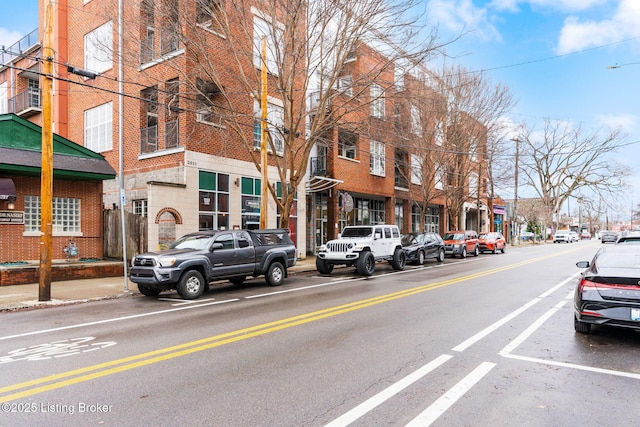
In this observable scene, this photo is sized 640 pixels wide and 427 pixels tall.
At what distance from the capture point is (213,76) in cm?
1631

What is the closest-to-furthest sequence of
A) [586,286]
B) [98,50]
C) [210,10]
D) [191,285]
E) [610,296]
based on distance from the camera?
[610,296]
[586,286]
[191,285]
[210,10]
[98,50]

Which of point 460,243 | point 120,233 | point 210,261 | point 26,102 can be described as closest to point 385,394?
point 210,261

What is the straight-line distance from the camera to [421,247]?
835 inches

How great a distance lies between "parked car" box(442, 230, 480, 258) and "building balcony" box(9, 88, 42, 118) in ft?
86.0

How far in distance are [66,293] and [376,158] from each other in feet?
69.7

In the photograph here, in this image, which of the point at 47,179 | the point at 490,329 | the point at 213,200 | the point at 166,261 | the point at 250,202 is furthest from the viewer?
the point at 250,202

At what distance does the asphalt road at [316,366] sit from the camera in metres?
4.04

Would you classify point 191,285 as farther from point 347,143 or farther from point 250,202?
point 347,143

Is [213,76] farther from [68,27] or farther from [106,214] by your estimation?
[68,27]

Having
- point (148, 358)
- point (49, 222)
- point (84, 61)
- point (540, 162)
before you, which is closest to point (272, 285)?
point (49, 222)

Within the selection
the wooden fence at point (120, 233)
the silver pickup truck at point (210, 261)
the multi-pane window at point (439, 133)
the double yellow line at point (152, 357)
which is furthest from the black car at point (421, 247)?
the wooden fence at point (120, 233)

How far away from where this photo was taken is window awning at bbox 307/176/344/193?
2379 centimetres

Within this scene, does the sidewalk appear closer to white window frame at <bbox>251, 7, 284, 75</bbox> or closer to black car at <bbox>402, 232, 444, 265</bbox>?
white window frame at <bbox>251, 7, 284, 75</bbox>

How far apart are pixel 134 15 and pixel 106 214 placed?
8.44 metres
